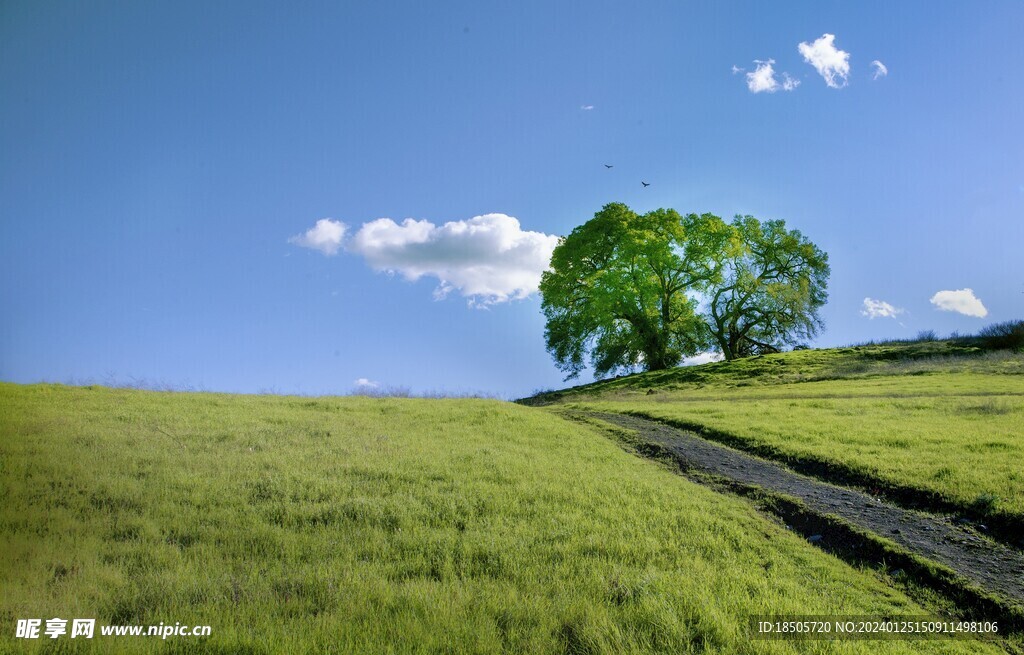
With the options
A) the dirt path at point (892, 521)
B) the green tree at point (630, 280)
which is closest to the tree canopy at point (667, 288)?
the green tree at point (630, 280)

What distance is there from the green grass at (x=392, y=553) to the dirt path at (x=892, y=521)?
1.35 meters

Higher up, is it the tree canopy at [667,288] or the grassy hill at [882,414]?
the tree canopy at [667,288]

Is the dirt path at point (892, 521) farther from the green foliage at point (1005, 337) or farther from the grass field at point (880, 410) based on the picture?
the green foliage at point (1005, 337)

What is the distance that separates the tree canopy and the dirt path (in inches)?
1172

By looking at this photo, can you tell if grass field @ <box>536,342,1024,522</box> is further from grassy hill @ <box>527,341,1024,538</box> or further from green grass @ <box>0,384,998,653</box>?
green grass @ <box>0,384,998,653</box>

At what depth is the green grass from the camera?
559 cm

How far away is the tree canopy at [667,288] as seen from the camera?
4469 centimetres

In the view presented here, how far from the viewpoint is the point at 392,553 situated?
7430mm

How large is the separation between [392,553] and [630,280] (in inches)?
1535

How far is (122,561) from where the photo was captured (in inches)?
276

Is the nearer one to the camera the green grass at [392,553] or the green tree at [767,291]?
the green grass at [392,553]

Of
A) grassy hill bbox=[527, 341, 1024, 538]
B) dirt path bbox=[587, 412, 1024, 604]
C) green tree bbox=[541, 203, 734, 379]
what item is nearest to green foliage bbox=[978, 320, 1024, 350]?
grassy hill bbox=[527, 341, 1024, 538]

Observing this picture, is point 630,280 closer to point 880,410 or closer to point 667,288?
point 667,288

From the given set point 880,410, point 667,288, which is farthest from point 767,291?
point 880,410
